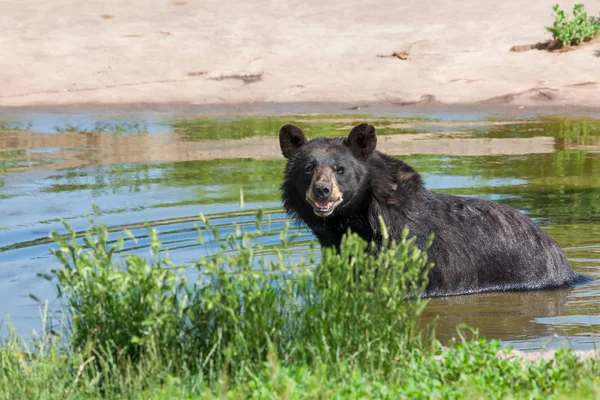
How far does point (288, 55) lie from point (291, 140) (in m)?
12.8

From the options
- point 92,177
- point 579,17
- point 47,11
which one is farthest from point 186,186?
point 47,11

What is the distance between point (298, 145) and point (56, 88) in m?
12.6

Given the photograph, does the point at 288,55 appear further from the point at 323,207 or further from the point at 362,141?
the point at 323,207

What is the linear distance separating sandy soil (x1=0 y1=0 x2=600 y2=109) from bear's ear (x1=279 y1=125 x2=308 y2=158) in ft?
34.2

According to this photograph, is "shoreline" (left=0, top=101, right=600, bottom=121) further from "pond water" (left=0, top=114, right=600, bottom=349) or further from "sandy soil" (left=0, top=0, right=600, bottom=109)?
"pond water" (left=0, top=114, right=600, bottom=349)

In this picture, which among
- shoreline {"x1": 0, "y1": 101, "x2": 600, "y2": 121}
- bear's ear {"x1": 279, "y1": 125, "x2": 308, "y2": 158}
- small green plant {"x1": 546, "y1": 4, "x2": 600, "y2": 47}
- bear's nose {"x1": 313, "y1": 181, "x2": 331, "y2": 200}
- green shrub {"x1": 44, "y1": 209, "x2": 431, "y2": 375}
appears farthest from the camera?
small green plant {"x1": 546, "y1": 4, "x2": 600, "y2": 47}

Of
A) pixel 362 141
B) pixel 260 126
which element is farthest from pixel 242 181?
pixel 362 141

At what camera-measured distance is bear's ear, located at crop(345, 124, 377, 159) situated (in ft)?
25.0

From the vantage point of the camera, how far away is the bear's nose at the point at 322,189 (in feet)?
24.4

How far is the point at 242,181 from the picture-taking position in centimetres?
1248

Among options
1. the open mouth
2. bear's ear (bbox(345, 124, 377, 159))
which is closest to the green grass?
bear's ear (bbox(345, 124, 377, 159))

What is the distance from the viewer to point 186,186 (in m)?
12.3

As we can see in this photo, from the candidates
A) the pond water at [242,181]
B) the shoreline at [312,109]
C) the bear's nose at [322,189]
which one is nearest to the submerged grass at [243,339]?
the pond water at [242,181]

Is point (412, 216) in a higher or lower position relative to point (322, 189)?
lower
